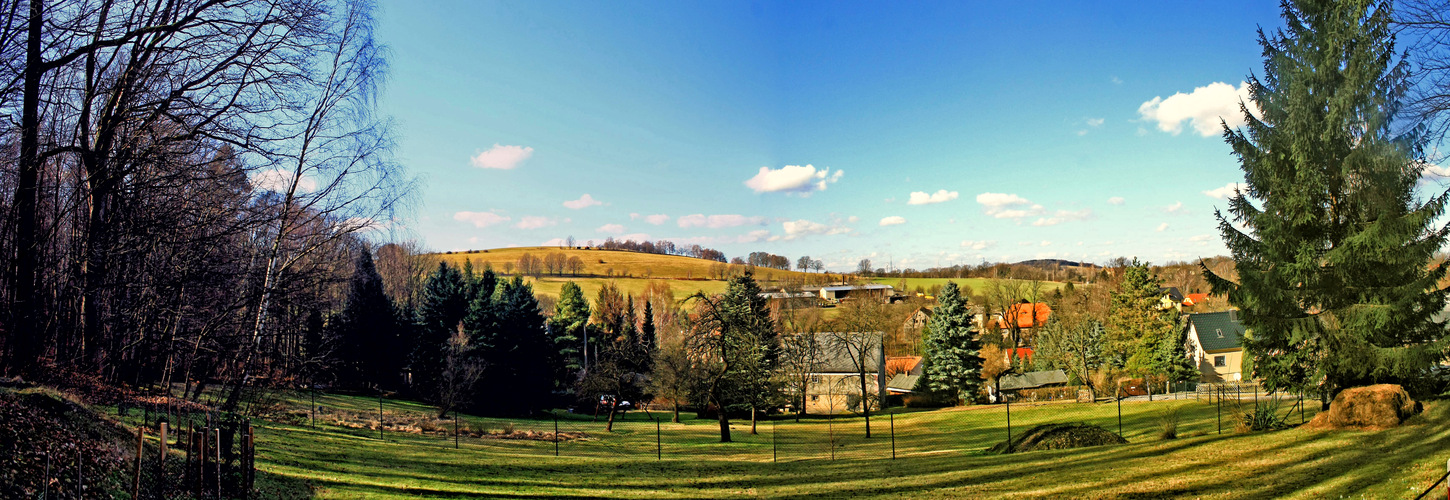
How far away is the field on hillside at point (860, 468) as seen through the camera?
37.4 ft

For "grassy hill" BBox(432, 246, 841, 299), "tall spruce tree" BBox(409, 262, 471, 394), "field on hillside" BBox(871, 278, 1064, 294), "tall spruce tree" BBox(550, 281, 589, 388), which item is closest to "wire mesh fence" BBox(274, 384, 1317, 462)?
"tall spruce tree" BBox(409, 262, 471, 394)

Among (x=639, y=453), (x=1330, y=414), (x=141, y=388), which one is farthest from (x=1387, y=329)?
(x=141, y=388)

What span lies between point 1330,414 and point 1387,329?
2.16m

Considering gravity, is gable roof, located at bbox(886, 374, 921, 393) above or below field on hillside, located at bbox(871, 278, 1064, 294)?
below

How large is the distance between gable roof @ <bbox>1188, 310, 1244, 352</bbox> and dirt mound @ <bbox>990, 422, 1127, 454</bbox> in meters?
37.1

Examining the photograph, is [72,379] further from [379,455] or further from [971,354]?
[971,354]

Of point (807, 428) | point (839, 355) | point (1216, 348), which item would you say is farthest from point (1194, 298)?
point (807, 428)

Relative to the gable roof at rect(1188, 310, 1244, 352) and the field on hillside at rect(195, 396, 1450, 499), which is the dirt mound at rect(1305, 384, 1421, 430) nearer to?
the field on hillside at rect(195, 396, 1450, 499)

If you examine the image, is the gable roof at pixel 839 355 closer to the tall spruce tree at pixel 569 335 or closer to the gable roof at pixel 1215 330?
the tall spruce tree at pixel 569 335

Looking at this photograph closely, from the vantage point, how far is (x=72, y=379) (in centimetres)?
1198

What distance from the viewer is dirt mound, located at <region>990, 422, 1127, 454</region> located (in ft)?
61.1

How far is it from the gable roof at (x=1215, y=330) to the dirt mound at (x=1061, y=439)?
Answer: 37.1 meters

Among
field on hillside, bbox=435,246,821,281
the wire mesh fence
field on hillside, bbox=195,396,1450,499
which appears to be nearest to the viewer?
field on hillside, bbox=195,396,1450,499

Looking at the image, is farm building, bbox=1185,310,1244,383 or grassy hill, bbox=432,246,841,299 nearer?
farm building, bbox=1185,310,1244,383
